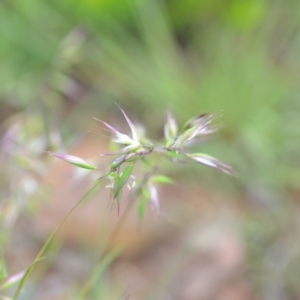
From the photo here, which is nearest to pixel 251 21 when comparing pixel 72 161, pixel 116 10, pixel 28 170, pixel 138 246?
pixel 116 10

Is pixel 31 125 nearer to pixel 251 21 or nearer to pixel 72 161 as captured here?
pixel 72 161

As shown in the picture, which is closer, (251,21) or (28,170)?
(28,170)

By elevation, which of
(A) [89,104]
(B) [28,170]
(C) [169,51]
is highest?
(C) [169,51]

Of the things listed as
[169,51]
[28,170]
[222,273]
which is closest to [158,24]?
[169,51]

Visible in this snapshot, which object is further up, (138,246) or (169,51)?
(169,51)

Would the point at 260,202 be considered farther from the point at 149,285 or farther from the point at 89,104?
the point at 89,104

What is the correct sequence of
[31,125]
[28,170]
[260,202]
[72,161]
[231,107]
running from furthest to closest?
[231,107] < [260,202] < [31,125] < [28,170] < [72,161]

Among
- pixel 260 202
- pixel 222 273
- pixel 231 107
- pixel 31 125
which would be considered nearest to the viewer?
pixel 31 125
